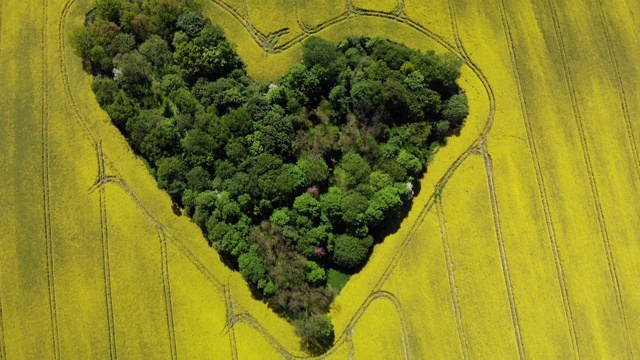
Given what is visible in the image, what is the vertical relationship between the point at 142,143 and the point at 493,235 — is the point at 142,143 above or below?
below

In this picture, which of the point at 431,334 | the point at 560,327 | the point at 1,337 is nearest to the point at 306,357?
the point at 431,334

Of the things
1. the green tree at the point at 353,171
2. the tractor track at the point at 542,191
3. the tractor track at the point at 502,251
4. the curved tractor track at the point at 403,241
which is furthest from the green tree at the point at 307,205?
the tractor track at the point at 542,191

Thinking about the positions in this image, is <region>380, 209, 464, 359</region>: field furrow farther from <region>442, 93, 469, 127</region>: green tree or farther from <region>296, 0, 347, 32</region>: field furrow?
<region>296, 0, 347, 32</region>: field furrow

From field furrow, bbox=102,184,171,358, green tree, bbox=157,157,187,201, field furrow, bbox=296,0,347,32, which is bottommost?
field furrow, bbox=102,184,171,358

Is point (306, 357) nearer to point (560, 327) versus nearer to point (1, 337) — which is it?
point (560, 327)

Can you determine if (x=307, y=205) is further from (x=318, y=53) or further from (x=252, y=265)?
(x=318, y=53)

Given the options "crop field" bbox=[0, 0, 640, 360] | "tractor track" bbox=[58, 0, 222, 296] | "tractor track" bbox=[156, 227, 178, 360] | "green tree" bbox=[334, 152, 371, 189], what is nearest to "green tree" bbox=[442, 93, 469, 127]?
"crop field" bbox=[0, 0, 640, 360]
